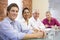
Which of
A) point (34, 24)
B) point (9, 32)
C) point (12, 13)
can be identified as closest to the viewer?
point (9, 32)

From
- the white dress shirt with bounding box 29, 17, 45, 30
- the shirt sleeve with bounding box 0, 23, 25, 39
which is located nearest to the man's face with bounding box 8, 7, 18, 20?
the shirt sleeve with bounding box 0, 23, 25, 39

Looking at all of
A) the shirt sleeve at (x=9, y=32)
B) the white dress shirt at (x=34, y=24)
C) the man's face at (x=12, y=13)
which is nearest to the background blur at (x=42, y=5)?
the white dress shirt at (x=34, y=24)

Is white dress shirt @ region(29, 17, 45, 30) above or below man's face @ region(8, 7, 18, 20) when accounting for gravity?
below

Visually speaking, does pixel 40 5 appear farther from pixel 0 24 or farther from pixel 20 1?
pixel 0 24

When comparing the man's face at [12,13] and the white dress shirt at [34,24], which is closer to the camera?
the man's face at [12,13]

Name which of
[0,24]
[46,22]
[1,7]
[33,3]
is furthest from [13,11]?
[33,3]

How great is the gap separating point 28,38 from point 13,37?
0.19m

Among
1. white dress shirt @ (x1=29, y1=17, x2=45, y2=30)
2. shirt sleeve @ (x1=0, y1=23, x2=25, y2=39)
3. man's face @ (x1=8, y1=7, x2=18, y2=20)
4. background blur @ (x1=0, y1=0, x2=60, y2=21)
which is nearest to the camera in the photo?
shirt sleeve @ (x1=0, y1=23, x2=25, y2=39)

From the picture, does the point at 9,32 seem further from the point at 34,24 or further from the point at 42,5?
the point at 42,5

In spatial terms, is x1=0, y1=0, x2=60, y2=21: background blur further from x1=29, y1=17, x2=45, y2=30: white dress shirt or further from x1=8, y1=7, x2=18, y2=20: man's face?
x1=8, y1=7, x2=18, y2=20: man's face

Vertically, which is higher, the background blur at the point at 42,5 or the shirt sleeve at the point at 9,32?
the background blur at the point at 42,5

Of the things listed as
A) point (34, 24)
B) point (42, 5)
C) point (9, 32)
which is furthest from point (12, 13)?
point (42, 5)

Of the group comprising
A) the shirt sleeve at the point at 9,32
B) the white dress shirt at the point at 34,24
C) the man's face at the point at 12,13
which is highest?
the man's face at the point at 12,13

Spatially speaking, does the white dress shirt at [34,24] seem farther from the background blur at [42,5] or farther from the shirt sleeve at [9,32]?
the shirt sleeve at [9,32]
